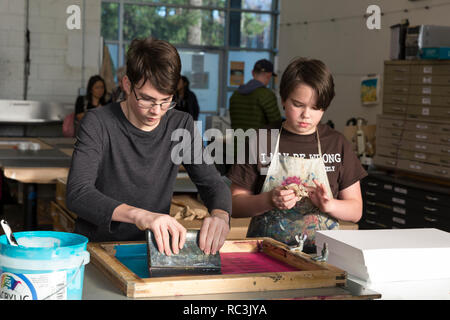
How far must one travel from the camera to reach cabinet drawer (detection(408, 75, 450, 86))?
491 centimetres

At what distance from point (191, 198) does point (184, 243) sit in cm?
216

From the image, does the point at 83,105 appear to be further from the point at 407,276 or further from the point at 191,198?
the point at 407,276

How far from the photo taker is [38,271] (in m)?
1.25

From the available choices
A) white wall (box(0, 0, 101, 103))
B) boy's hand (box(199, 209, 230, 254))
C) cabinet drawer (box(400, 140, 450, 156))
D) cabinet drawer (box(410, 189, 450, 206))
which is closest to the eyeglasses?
boy's hand (box(199, 209, 230, 254))

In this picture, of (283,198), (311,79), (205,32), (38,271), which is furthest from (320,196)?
(205,32)

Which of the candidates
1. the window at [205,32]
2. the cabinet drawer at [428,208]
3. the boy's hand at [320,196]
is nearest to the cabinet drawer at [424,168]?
the cabinet drawer at [428,208]

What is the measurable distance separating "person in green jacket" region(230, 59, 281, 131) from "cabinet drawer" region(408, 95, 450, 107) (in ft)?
4.40

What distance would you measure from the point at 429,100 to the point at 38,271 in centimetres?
440

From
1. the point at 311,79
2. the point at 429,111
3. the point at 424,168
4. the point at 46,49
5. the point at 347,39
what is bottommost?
the point at 424,168

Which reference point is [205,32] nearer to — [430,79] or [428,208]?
[430,79]

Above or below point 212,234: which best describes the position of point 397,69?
above

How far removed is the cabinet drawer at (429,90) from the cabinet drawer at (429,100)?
0.03 metres

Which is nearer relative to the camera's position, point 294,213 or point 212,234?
point 212,234

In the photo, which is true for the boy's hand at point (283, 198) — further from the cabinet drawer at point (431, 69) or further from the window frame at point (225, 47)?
the window frame at point (225, 47)
